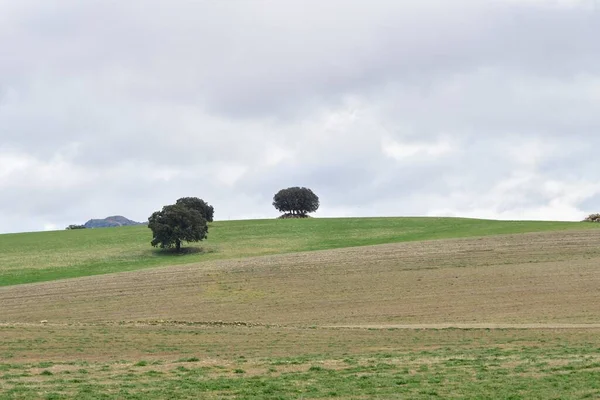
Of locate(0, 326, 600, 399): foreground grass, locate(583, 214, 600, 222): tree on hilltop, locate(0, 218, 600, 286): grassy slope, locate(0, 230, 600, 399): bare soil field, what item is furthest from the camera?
locate(583, 214, 600, 222): tree on hilltop

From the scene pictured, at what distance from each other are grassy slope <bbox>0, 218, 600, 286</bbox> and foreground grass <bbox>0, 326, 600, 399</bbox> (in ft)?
139

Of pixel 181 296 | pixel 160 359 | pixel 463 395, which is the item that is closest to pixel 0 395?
pixel 160 359

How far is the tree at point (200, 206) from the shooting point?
107250 millimetres

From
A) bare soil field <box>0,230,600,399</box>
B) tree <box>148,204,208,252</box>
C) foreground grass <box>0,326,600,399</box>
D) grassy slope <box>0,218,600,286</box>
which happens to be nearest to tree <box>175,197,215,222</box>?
grassy slope <box>0,218,600,286</box>

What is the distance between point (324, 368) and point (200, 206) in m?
87.0

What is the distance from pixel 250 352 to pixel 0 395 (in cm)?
1219

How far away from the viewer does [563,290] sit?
50906 mm

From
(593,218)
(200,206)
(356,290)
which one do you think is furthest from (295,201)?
(356,290)

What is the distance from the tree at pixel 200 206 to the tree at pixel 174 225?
18.6 m

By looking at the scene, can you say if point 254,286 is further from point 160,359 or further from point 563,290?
point 160,359

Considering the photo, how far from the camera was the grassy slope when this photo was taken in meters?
77.6

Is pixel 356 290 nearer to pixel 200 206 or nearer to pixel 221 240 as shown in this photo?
pixel 221 240

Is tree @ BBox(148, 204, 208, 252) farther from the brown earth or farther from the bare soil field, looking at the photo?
the brown earth

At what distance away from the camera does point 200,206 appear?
11019cm
